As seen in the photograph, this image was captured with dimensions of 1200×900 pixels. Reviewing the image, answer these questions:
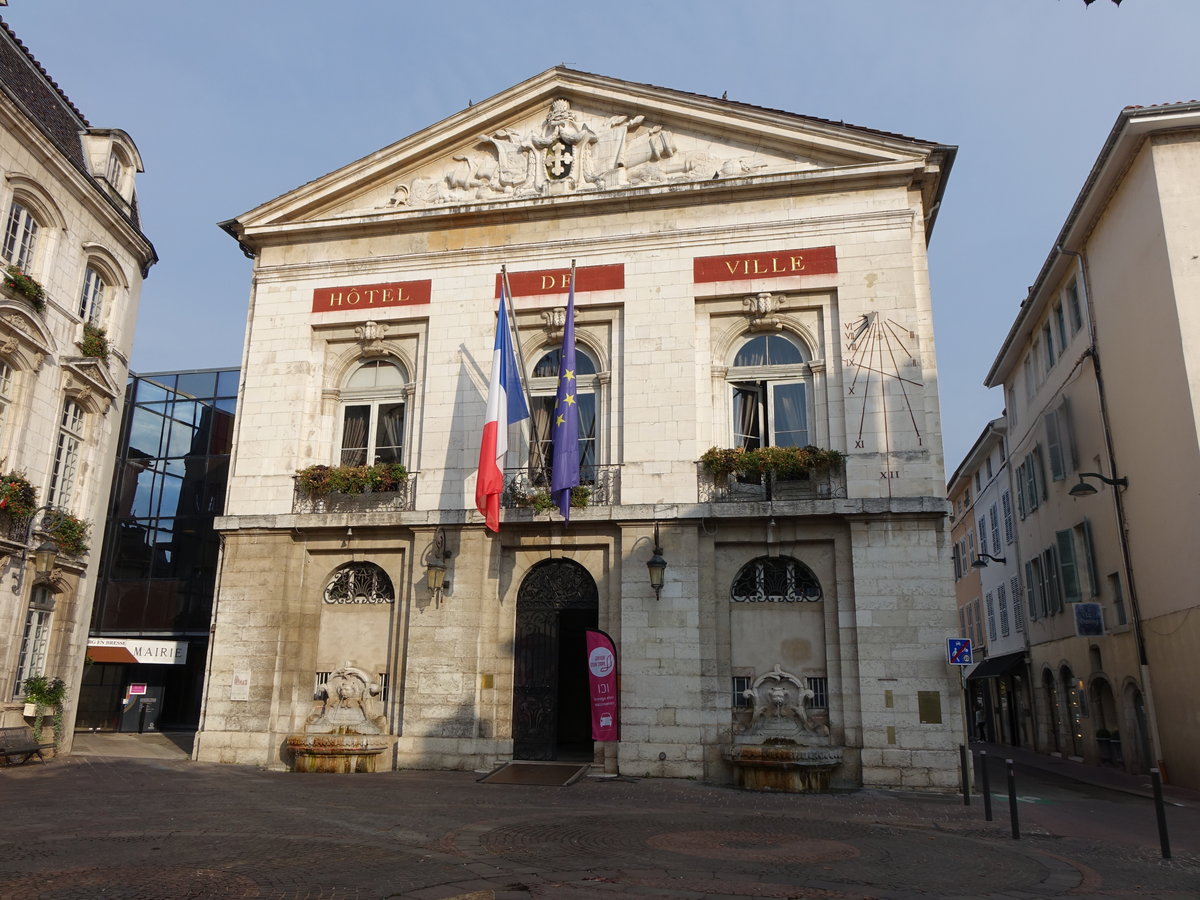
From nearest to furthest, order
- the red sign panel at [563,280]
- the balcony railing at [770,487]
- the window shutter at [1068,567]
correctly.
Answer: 1. the balcony railing at [770,487]
2. the red sign panel at [563,280]
3. the window shutter at [1068,567]

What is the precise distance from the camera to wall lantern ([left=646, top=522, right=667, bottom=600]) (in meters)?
15.9

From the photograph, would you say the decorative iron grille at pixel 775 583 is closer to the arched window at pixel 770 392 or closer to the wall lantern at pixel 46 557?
the arched window at pixel 770 392

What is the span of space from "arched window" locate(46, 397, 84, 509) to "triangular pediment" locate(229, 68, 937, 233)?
505 cm

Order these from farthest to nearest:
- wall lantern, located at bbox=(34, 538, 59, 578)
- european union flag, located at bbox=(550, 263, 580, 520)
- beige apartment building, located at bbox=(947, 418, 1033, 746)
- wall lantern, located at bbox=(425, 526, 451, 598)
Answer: beige apartment building, located at bbox=(947, 418, 1033, 746) → wall lantern, located at bbox=(425, 526, 451, 598) → wall lantern, located at bbox=(34, 538, 59, 578) → european union flag, located at bbox=(550, 263, 580, 520)

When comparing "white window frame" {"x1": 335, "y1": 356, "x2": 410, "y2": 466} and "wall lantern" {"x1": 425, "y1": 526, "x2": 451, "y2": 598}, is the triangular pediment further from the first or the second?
"wall lantern" {"x1": 425, "y1": 526, "x2": 451, "y2": 598}

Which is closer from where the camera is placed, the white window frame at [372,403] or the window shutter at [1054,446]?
the white window frame at [372,403]

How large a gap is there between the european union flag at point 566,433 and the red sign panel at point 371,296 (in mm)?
3722

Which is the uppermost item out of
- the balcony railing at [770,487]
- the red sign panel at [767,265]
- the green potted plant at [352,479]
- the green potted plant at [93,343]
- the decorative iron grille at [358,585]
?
the red sign panel at [767,265]

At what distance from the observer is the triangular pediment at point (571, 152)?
18.0 m

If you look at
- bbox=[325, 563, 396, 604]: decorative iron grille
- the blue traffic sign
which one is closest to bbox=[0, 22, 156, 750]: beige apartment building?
bbox=[325, 563, 396, 604]: decorative iron grille

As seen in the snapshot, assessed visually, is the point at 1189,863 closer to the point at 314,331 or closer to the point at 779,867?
the point at 779,867

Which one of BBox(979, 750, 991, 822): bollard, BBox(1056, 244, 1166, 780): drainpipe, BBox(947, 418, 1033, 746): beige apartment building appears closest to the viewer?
BBox(979, 750, 991, 822): bollard

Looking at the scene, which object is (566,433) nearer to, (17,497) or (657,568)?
(657,568)

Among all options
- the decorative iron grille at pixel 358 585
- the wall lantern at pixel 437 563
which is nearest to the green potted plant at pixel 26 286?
the decorative iron grille at pixel 358 585
